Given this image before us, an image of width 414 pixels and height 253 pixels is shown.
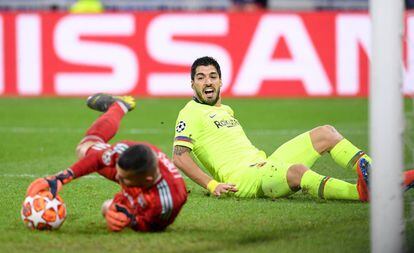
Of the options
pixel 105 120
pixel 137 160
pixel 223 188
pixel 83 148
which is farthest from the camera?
pixel 223 188

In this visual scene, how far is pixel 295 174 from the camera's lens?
7688 mm

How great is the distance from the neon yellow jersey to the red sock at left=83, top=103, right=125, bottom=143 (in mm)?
792

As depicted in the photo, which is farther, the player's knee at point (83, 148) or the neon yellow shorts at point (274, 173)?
the neon yellow shorts at point (274, 173)

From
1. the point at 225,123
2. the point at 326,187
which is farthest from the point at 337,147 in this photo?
the point at 225,123

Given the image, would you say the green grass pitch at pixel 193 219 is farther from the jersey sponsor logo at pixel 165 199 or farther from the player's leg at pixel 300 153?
the player's leg at pixel 300 153

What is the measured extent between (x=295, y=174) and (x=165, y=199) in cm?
160

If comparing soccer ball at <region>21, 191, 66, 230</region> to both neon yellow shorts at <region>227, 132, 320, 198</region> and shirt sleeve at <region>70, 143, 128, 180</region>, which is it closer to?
shirt sleeve at <region>70, 143, 128, 180</region>

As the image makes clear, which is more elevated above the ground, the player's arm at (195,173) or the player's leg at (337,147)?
the player's leg at (337,147)

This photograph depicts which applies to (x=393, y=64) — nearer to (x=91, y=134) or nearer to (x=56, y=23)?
(x=91, y=134)

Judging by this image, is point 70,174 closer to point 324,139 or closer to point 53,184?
point 53,184

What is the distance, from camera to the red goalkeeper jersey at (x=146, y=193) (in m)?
6.46

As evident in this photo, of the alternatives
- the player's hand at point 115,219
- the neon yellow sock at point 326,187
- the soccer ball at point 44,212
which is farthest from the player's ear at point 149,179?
the neon yellow sock at point 326,187

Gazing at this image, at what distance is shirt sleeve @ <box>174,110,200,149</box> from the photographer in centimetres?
800

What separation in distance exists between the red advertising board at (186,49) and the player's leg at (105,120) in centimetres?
1117
